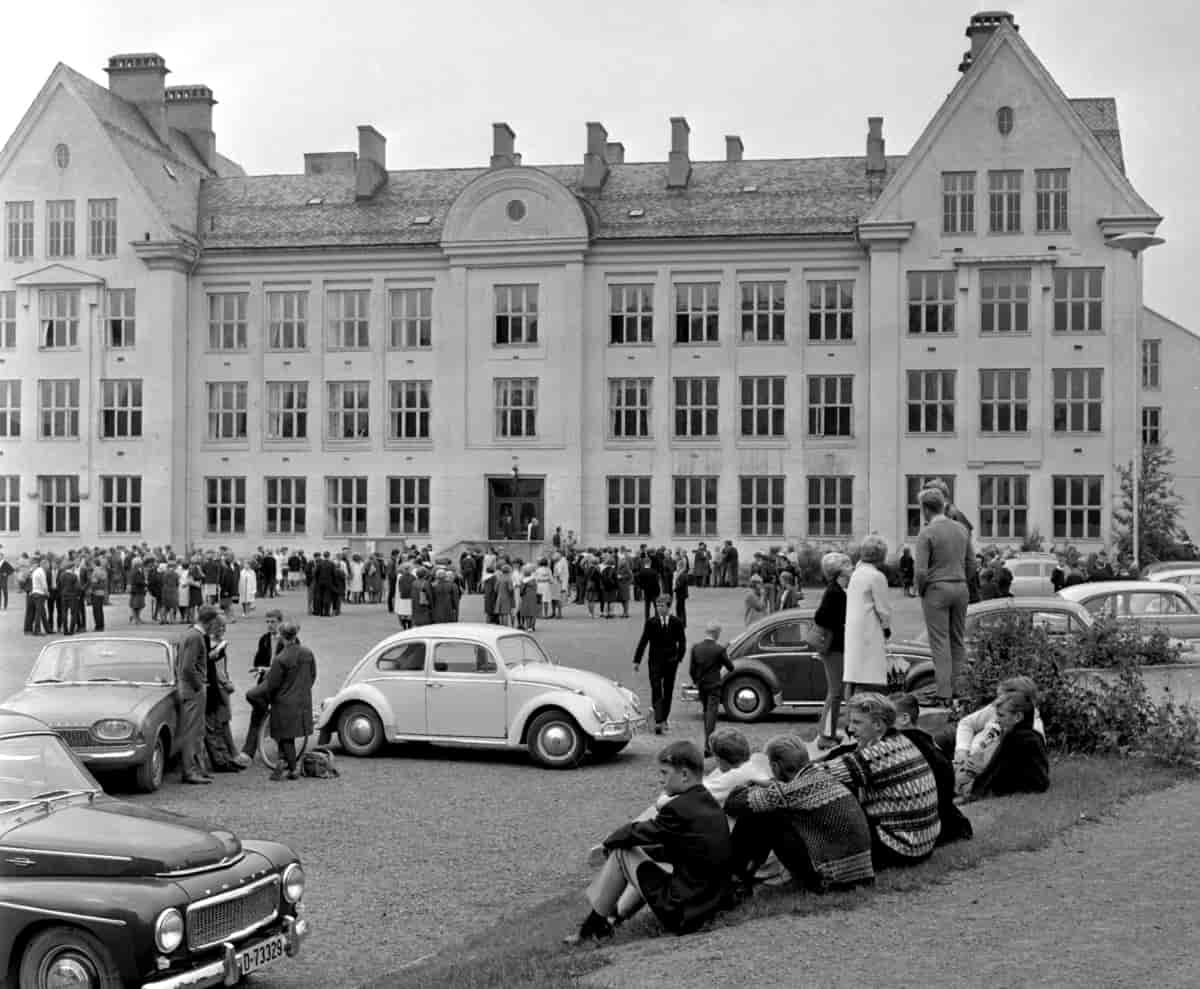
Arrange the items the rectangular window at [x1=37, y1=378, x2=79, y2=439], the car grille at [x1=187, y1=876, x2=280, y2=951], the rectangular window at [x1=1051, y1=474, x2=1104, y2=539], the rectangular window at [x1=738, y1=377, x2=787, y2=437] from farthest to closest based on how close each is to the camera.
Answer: the rectangular window at [x1=37, y1=378, x2=79, y2=439] → the rectangular window at [x1=738, y1=377, x2=787, y2=437] → the rectangular window at [x1=1051, y1=474, x2=1104, y2=539] → the car grille at [x1=187, y1=876, x2=280, y2=951]

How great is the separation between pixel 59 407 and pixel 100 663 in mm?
48337

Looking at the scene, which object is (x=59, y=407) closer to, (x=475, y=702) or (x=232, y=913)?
(x=475, y=702)

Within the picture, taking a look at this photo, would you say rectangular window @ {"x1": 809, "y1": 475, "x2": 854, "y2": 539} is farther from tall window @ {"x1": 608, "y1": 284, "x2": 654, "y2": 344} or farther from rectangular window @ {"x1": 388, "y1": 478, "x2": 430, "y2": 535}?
rectangular window @ {"x1": 388, "y1": 478, "x2": 430, "y2": 535}

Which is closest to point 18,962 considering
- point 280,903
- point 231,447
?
point 280,903

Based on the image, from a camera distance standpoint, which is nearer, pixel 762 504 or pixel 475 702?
pixel 475 702

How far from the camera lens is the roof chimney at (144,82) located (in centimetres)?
6612

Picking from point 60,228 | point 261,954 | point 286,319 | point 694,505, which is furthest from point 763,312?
point 261,954

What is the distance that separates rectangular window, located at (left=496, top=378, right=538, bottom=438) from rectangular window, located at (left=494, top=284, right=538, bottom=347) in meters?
1.63

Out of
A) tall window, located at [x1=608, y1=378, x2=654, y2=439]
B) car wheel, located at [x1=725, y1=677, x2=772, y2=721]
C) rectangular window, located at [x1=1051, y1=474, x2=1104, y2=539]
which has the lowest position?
Result: car wheel, located at [x1=725, y1=677, x2=772, y2=721]

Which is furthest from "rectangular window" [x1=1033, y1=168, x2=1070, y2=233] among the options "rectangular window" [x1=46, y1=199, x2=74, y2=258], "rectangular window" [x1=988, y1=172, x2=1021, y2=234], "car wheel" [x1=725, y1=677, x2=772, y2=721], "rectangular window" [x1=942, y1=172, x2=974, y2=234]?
"car wheel" [x1=725, y1=677, x2=772, y2=721]

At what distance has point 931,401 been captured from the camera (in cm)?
5753

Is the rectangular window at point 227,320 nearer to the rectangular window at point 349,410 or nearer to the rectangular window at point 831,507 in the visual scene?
the rectangular window at point 349,410

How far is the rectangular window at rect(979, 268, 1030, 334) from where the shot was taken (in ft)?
186

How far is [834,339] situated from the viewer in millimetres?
58938
